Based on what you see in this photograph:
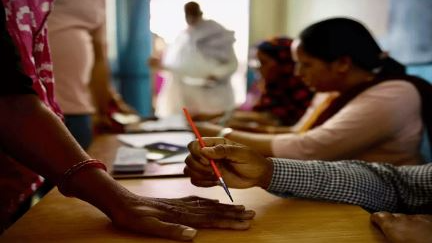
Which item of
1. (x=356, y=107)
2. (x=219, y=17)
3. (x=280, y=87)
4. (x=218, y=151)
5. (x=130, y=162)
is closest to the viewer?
(x=218, y=151)

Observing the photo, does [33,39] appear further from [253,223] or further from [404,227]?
[404,227]

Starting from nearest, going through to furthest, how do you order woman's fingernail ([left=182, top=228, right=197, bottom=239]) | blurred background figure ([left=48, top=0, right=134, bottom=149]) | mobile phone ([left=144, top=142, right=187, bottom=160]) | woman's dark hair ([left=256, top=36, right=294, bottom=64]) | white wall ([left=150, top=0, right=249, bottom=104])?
1. woman's fingernail ([left=182, top=228, right=197, bottom=239])
2. mobile phone ([left=144, top=142, right=187, bottom=160])
3. blurred background figure ([left=48, top=0, right=134, bottom=149])
4. woman's dark hair ([left=256, top=36, right=294, bottom=64])
5. white wall ([left=150, top=0, right=249, bottom=104])

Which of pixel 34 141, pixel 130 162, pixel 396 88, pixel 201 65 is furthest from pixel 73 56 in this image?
pixel 201 65

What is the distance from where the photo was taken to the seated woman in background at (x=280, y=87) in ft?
8.90

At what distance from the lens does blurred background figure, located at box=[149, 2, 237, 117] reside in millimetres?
2686

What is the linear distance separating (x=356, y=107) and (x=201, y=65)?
5.40 ft

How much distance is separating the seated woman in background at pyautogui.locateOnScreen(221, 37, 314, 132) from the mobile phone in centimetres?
137

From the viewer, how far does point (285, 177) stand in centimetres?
82

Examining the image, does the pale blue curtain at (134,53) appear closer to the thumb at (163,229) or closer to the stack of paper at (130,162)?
the stack of paper at (130,162)

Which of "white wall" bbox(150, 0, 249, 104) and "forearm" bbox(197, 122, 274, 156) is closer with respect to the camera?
"forearm" bbox(197, 122, 274, 156)

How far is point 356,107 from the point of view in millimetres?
1383

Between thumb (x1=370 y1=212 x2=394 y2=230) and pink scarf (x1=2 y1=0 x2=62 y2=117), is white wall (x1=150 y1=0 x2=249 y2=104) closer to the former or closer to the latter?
pink scarf (x1=2 y1=0 x2=62 y2=117)

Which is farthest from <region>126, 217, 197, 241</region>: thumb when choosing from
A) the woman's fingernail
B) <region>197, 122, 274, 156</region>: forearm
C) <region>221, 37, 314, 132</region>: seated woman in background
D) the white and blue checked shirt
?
<region>221, 37, 314, 132</region>: seated woman in background

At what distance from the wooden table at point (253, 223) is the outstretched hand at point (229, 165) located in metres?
0.04
